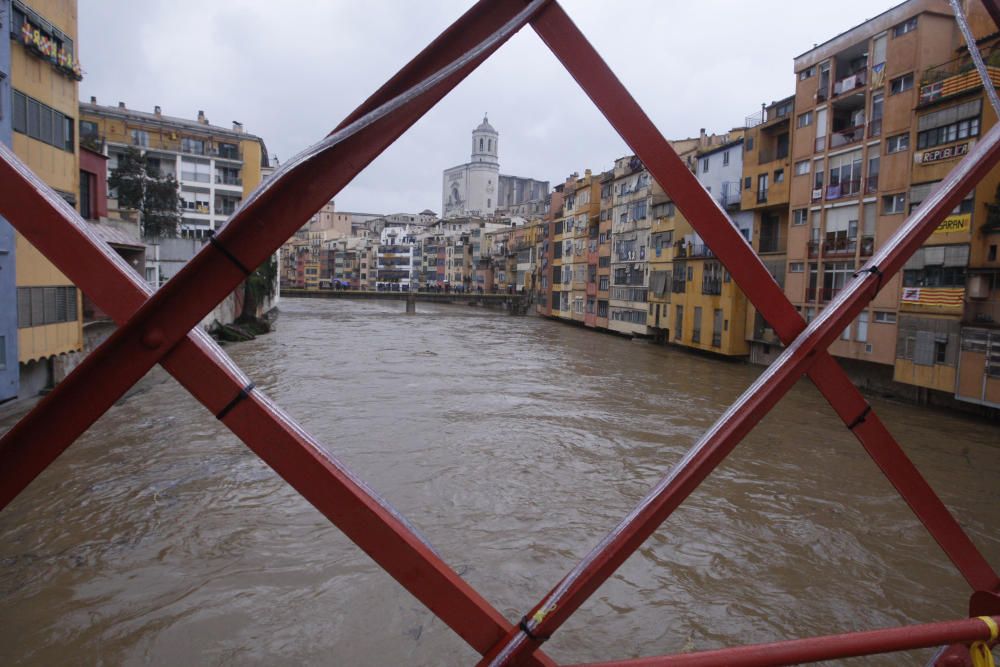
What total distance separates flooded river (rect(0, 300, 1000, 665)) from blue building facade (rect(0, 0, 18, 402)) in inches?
40.1

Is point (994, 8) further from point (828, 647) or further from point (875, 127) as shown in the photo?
point (875, 127)

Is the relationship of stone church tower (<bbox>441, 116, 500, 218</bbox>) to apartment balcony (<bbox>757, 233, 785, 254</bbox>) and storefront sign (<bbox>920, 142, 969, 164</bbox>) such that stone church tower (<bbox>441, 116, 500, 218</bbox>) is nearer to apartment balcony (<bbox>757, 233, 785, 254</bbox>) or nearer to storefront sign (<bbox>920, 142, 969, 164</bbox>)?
apartment balcony (<bbox>757, 233, 785, 254</bbox>)

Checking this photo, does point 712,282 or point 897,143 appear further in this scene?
point 712,282

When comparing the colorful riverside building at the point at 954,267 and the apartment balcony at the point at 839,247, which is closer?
the colorful riverside building at the point at 954,267

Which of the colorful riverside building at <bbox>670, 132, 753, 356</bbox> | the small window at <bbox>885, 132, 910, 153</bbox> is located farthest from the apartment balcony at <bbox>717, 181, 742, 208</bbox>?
the small window at <bbox>885, 132, 910, 153</bbox>

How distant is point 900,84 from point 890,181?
107 inches

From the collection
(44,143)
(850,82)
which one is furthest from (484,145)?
(44,143)

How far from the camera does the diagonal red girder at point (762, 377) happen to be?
6.00ft

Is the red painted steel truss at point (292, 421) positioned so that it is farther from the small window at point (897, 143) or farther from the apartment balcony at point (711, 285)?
the apartment balcony at point (711, 285)

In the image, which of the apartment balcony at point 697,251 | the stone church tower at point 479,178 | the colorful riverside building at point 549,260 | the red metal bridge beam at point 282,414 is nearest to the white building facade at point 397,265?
the stone church tower at point 479,178

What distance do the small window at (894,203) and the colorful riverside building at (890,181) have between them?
0.11ft

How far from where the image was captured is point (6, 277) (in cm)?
1212

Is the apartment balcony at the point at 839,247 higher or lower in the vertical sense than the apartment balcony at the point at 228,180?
lower

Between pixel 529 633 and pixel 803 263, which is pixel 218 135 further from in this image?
pixel 529 633
